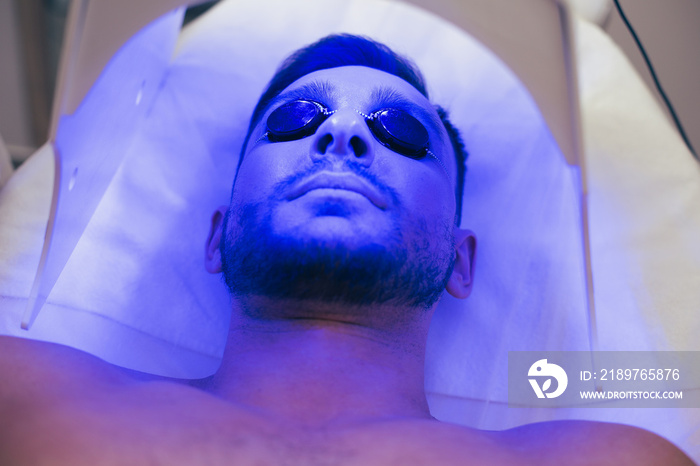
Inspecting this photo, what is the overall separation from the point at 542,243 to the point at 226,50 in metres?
0.87

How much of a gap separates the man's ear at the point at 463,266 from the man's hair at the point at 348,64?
0.20 ft

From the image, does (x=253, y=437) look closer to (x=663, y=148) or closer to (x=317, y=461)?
(x=317, y=461)

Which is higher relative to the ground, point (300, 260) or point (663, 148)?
point (663, 148)

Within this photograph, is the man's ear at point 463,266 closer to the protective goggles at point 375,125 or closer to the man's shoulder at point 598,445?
the protective goggles at point 375,125

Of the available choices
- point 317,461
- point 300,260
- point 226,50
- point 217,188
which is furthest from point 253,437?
point 226,50

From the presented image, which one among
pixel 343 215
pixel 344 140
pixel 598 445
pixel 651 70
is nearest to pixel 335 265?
pixel 343 215

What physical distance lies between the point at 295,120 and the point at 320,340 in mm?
401

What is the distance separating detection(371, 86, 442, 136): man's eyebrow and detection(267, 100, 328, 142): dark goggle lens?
0.36 feet

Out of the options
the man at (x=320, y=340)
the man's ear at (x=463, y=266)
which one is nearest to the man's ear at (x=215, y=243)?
the man at (x=320, y=340)

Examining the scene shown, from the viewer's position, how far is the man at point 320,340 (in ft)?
2.59

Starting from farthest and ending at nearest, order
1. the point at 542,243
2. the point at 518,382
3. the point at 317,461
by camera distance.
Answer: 1. the point at 542,243
2. the point at 518,382
3. the point at 317,461

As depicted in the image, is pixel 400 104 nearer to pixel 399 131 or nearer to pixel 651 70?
pixel 399 131

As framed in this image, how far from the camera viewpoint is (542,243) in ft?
4.20

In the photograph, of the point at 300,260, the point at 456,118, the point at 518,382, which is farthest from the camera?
the point at 456,118
